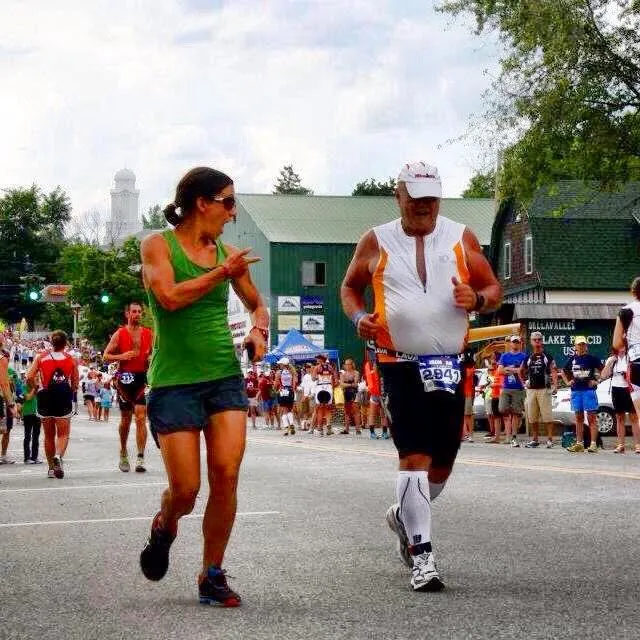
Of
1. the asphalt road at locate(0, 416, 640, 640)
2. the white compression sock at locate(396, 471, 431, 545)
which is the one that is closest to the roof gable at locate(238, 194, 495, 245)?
the asphalt road at locate(0, 416, 640, 640)

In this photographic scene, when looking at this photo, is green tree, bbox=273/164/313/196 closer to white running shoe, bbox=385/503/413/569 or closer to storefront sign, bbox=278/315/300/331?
storefront sign, bbox=278/315/300/331

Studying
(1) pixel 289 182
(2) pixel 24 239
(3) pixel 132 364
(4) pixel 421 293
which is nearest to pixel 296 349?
(3) pixel 132 364

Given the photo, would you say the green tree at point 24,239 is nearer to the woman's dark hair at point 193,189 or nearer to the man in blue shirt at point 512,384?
the man in blue shirt at point 512,384

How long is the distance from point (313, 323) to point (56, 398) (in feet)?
184

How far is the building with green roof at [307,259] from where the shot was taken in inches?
2891

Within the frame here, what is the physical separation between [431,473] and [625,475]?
7.22 m

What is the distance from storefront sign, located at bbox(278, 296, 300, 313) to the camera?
73.2 m

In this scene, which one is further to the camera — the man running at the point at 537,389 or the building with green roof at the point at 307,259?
the building with green roof at the point at 307,259

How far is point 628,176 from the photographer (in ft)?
120

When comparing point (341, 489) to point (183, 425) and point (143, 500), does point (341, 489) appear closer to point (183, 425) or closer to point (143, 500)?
point (143, 500)

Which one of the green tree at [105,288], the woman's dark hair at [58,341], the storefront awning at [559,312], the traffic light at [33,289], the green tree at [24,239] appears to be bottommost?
the woman's dark hair at [58,341]

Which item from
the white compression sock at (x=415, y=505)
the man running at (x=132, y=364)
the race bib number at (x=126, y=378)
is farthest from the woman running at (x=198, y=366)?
the race bib number at (x=126, y=378)

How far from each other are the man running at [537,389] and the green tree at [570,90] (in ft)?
35.9

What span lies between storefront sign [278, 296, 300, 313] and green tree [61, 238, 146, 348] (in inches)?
899
